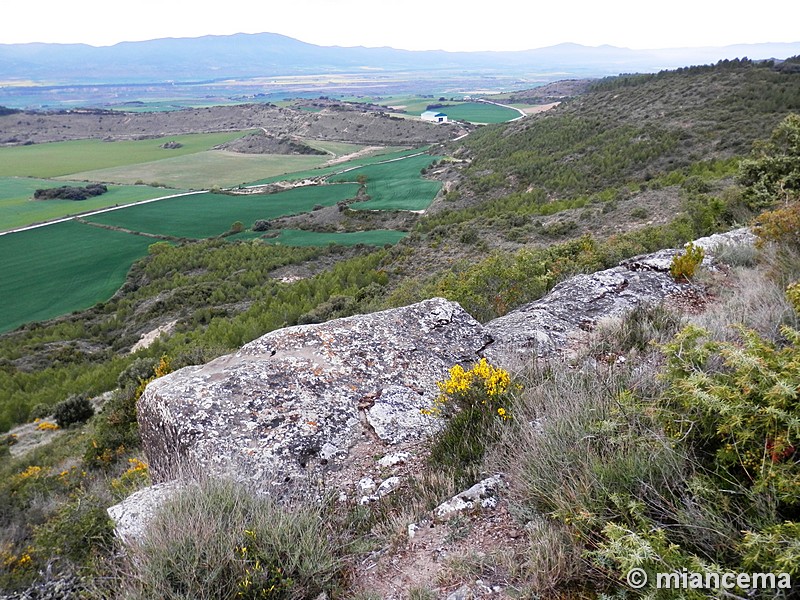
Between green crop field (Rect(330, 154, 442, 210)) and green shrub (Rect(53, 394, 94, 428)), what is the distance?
36127 millimetres

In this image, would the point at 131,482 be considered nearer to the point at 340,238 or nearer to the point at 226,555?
the point at 226,555

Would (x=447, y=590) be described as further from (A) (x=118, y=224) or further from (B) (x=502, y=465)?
(A) (x=118, y=224)

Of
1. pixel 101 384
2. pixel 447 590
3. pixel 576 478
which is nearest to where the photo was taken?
pixel 447 590

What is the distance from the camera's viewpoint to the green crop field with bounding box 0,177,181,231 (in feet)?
171

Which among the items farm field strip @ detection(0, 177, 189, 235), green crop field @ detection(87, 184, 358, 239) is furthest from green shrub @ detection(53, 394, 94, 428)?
farm field strip @ detection(0, 177, 189, 235)

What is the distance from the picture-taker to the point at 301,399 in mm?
5516

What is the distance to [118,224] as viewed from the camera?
161 ft

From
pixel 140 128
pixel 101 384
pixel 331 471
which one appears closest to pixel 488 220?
pixel 101 384

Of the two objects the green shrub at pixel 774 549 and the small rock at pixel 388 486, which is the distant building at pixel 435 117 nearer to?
the small rock at pixel 388 486

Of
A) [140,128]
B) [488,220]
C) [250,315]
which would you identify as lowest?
[250,315]

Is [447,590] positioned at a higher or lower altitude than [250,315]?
Answer: higher

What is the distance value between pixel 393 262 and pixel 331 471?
2451 centimetres

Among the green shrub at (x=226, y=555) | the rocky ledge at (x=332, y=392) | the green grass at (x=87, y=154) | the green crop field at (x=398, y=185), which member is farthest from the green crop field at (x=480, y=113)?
the green shrub at (x=226, y=555)

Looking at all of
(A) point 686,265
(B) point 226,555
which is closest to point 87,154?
(A) point 686,265
